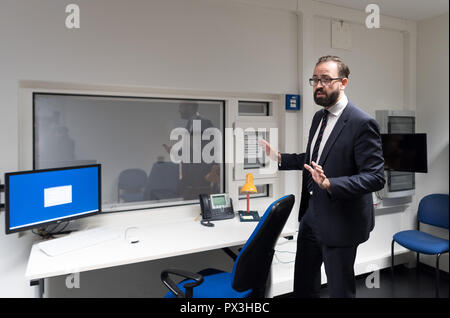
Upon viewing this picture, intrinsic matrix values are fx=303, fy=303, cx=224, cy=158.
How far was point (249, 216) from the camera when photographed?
235cm

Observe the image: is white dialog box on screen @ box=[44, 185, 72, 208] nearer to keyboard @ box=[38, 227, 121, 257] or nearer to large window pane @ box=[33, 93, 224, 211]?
keyboard @ box=[38, 227, 121, 257]

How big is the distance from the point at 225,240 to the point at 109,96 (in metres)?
1.33

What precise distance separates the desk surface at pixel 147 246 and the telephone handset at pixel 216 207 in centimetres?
6

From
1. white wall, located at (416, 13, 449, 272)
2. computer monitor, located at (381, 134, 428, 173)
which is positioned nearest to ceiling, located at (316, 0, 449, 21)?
white wall, located at (416, 13, 449, 272)

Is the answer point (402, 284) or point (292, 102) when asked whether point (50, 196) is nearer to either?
point (292, 102)

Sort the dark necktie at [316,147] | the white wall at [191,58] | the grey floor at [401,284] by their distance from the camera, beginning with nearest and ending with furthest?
the dark necktie at [316,147], the white wall at [191,58], the grey floor at [401,284]

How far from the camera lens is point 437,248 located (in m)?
2.49

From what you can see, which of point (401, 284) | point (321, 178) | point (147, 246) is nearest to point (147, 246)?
point (147, 246)

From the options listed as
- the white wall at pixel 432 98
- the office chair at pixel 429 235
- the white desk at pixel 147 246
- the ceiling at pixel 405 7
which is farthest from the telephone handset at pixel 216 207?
the ceiling at pixel 405 7

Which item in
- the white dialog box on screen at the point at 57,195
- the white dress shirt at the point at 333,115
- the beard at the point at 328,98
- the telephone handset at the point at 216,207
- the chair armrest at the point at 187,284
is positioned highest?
the beard at the point at 328,98

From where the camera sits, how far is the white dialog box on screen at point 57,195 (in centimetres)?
177

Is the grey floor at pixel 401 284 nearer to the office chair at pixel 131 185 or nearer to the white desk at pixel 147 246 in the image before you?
the white desk at pixel 147 246

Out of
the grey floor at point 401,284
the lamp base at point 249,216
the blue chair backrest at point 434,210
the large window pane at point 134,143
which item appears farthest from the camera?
the blue chair backrest at point 434,210

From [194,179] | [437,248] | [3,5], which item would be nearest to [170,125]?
[194,179]
